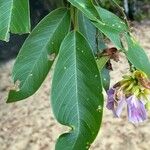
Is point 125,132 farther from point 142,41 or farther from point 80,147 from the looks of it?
point 80,147

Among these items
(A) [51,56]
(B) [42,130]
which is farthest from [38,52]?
(B) [42,130]

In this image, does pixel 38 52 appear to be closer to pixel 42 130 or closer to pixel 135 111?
pixel 135 111

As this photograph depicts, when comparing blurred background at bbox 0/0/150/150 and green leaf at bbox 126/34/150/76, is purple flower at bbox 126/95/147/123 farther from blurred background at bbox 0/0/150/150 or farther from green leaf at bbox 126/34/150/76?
blurred background at bbox 0/0/150/150

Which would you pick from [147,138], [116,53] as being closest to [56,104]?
[116,53]

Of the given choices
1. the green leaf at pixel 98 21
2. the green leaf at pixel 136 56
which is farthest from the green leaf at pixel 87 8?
the green leaf at pixel 136 56

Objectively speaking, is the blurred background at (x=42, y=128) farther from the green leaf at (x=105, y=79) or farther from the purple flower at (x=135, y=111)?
the purple flower at (x=135, y=111)

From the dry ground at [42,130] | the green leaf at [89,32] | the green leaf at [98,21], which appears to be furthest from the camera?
the dry ground at [42,130]
